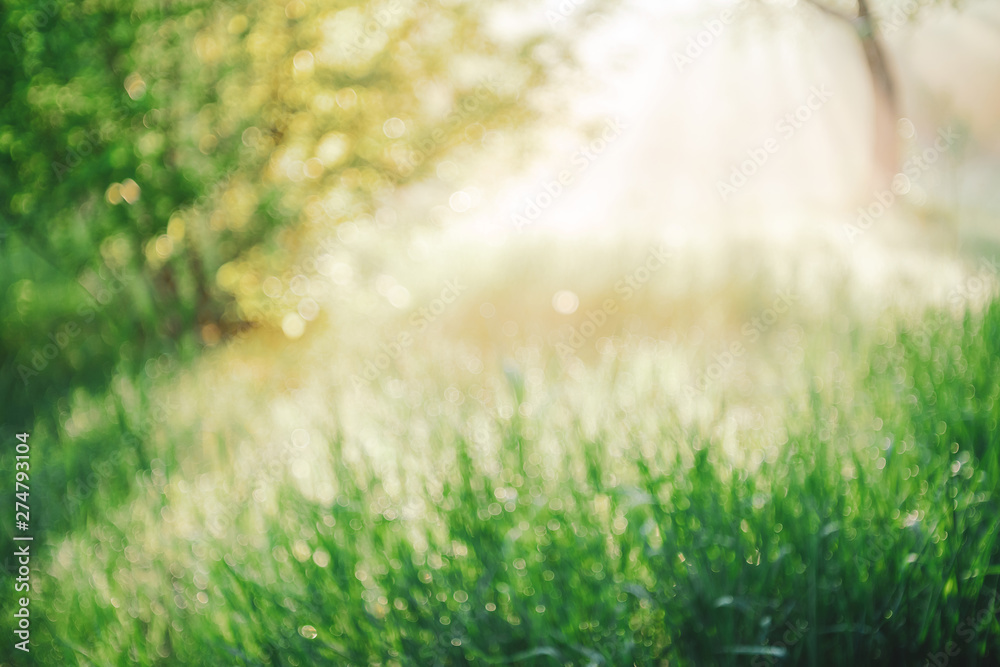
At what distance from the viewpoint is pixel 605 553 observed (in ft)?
6.39

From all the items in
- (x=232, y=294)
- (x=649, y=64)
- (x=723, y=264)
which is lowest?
(x=723, y=264)

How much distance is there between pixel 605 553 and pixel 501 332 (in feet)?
10.9

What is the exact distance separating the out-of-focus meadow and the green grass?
0.01 m

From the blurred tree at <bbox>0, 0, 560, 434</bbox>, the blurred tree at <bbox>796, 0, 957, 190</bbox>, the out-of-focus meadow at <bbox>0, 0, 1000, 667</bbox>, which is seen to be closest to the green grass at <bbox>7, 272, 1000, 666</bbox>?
the out-of-focus meadow at <bbox>0, 0, 1000, 667</bbox>

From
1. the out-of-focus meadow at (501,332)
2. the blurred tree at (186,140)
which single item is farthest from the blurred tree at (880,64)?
the blurred tree at (186,140)

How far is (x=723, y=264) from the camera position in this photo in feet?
17.6

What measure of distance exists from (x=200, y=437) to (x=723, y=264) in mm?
3782

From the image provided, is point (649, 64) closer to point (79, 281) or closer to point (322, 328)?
point (322, 328)

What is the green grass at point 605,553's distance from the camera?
1.80 meters

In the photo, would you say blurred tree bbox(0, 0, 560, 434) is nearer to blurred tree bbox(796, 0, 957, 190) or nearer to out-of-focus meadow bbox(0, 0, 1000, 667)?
out-of-focus meadow bbox(0, 0, 1000, 667)

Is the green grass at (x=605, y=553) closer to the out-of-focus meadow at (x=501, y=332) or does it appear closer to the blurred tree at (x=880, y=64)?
the out-of-focus meadow at (x=501, y=332)

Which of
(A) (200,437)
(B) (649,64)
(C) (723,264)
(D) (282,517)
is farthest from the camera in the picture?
(C) (723,264)

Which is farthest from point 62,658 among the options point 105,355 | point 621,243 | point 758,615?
point 621,243

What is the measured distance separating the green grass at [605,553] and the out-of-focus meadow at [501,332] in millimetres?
13
